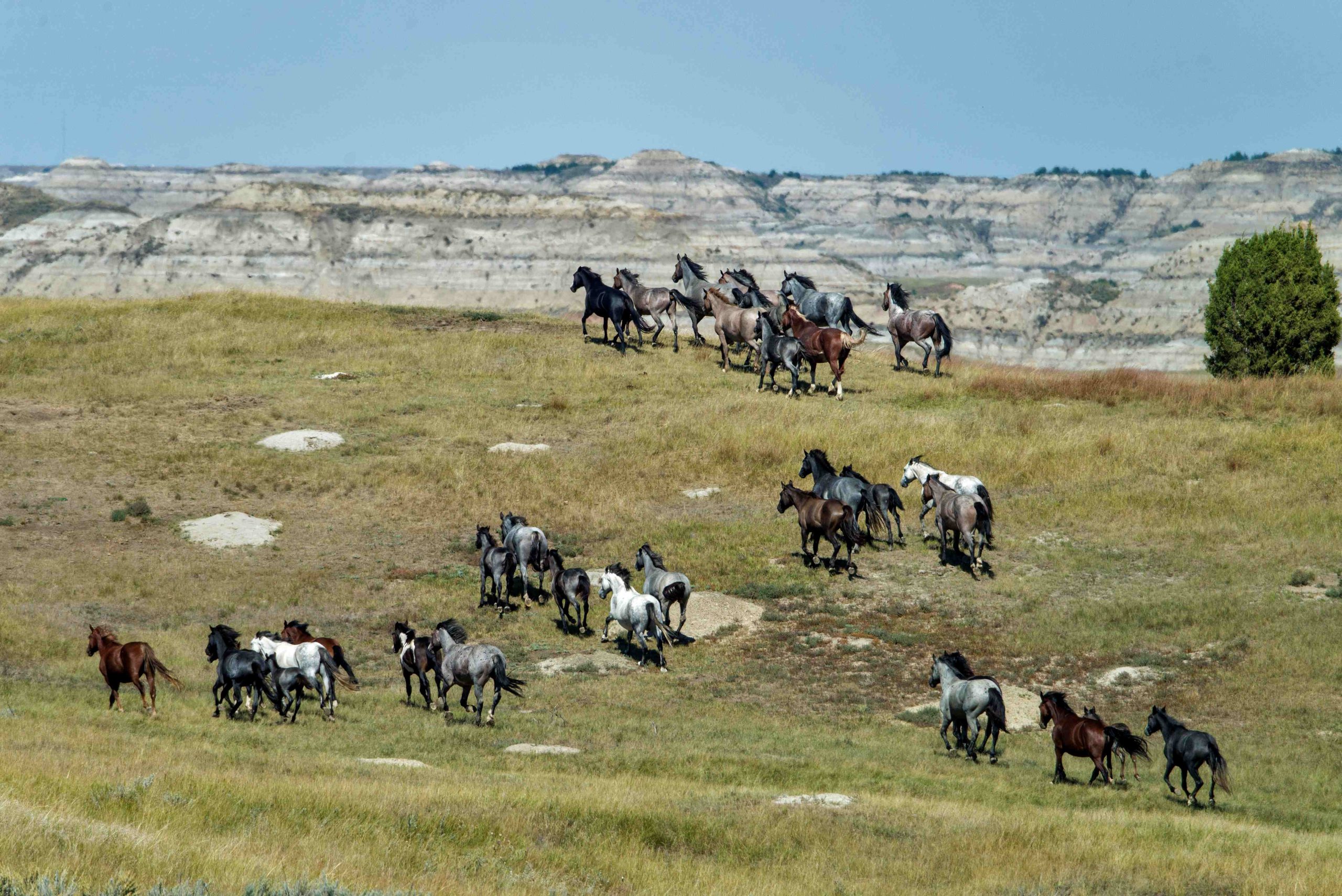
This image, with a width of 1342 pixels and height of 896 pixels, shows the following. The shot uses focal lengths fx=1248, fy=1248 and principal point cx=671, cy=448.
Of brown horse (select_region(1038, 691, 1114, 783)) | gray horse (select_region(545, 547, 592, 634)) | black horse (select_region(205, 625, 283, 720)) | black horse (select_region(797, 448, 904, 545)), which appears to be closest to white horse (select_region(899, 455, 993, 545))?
black horse (select_region(797, 448, 904, 545))

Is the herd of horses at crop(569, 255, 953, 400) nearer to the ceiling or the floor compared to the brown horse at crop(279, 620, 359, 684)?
nearer to the ceiling

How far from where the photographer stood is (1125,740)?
52.8ft

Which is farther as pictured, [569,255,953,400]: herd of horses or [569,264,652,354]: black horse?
[569,264,652,354]: black horse

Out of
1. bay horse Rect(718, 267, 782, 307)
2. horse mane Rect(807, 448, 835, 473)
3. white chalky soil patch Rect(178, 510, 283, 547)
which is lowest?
white chalky soil patch Rect(178, 510, 283, 547)

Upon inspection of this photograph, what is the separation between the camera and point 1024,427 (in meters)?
36.7

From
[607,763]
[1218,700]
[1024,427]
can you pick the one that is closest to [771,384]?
[1024,427]

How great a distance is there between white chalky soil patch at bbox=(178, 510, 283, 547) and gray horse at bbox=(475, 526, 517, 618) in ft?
20.6

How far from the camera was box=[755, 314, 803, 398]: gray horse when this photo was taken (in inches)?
1572

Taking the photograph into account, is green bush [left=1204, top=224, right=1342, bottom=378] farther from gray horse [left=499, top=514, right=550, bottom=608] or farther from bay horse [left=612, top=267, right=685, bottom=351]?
gray horse [left=499, top=514, right=550, bottom=608]

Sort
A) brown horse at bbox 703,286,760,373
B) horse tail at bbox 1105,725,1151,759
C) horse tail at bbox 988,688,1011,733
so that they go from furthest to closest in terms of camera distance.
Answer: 1. brown horse at bbox 703,286,760,373
2. horse tail at bbox 988,688,1011,733
3. horse tail at bbox 1105,725,1151,759

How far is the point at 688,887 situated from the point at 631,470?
23981mm

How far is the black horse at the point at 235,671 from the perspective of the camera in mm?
17906

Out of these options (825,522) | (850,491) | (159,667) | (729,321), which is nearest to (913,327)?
(729,321)

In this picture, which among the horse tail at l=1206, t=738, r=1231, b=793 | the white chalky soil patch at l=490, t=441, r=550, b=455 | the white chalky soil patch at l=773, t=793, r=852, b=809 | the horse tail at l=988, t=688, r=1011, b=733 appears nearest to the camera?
the white chalky soil patch at l=773, t=793, r=852, b=809
